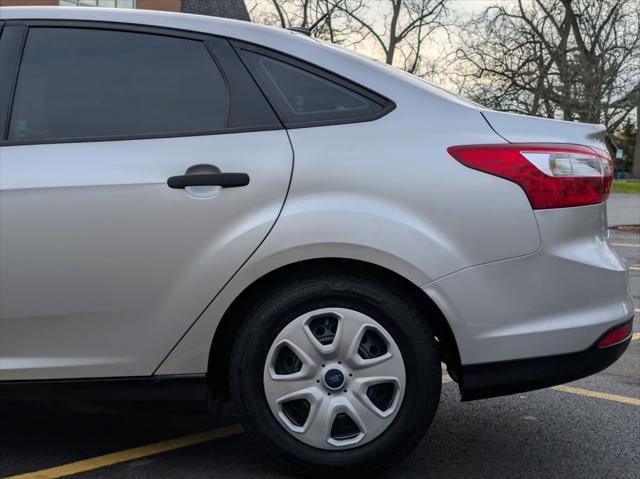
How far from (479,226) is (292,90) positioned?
82cm

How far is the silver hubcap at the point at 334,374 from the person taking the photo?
2.76 m

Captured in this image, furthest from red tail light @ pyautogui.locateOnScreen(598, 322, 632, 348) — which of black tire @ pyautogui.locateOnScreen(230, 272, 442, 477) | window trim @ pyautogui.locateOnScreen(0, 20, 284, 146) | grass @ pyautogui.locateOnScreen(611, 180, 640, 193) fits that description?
grass @ pyautogui.locateOnScreen(611, 180, 640, 193)

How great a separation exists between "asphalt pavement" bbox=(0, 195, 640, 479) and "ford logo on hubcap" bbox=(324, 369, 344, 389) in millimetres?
439

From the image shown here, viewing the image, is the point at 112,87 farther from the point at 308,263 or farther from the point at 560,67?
the point at 560,67

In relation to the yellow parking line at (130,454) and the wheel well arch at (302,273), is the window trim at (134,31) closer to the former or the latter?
the wheel well arch at (302,273)

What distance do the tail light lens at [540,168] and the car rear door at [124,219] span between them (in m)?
0.65

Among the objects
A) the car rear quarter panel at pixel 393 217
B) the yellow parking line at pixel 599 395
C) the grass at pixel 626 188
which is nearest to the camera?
the car rear quarter panel at pixel 393 217

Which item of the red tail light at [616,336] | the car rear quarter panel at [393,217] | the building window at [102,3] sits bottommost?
the building window at [102,3]

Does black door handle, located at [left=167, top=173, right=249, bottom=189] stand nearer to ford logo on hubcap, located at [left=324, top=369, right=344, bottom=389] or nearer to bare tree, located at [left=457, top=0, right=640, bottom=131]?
ford logo on hubcap, located at [left=324, top=369, right=344, bottom=389]

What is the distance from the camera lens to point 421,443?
11.1 ft

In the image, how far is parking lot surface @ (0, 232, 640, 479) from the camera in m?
3.07

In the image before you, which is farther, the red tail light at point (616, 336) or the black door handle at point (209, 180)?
the red tail light at point (616, 336)

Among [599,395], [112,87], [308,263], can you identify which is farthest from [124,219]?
[599,395]

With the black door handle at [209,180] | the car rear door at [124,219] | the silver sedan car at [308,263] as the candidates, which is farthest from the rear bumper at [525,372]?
the black door handle at [209,180]
